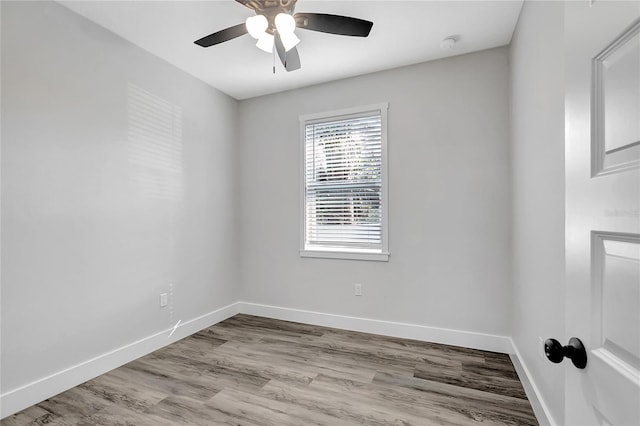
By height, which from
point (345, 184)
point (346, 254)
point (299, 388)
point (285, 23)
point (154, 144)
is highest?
point (285, 23)

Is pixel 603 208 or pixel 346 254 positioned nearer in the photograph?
pixel 603 208

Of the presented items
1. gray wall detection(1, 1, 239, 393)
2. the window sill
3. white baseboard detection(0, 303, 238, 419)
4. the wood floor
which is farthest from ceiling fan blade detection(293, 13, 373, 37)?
white baseboard detection(0, 303, 238, 419)

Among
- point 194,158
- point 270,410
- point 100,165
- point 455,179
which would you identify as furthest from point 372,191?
point 100,165

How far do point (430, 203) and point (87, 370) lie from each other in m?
3.08

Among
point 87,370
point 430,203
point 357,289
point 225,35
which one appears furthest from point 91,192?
point 430,203

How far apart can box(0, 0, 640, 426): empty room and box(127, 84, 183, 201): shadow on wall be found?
2 cm

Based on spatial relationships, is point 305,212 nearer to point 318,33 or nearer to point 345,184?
point 345,184

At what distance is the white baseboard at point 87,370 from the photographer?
1.93 m

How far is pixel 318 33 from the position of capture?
2.52 m

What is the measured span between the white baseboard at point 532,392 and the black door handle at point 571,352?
1348mm

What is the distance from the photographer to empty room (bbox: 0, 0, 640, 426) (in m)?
1.66

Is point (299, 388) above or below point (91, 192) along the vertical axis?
below

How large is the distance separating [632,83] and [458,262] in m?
2.59

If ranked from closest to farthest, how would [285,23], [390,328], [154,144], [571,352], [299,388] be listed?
[571,352], [285,23], [299,388], [154,144], [390,328]
